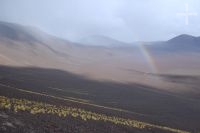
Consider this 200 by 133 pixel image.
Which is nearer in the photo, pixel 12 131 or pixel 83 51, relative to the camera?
pixel 12 131

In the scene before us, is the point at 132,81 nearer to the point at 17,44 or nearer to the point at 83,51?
the point at 17,44

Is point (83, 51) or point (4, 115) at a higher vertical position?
point (83, 51)

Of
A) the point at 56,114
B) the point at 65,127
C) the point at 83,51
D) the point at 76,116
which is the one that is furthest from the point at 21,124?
the point at 83,51

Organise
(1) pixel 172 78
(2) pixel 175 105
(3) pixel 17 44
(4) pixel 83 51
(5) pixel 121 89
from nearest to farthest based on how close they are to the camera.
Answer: (2) pixel 175 105
(5) pixel 121 89
(1) pixel 172 78
(3) pixel 17 44
(4) pixel 83 51

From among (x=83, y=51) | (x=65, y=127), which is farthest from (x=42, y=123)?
(x=83, y=51)

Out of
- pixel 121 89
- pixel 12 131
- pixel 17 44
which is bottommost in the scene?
pixel 12 131

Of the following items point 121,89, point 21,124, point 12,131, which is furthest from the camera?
point 121,89

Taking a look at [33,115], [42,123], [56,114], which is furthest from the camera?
[56,114]

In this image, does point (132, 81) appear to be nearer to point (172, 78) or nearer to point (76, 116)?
point (172, 78)

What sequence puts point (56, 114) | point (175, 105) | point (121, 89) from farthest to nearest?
point (121, 89) < point (175, 105) < point (56, 114)
